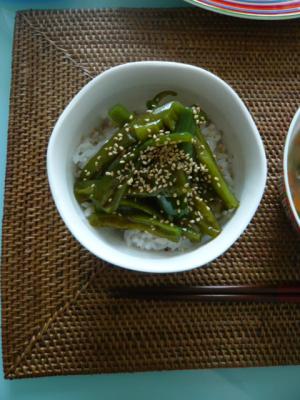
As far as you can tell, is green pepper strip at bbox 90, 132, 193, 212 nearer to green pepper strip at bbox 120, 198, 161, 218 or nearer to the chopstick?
green pepper strip at bbox 120, 198, 161, 218

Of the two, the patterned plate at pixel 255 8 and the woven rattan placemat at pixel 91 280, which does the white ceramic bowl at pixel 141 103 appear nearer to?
the woven rattan placemat at pixel 91 280

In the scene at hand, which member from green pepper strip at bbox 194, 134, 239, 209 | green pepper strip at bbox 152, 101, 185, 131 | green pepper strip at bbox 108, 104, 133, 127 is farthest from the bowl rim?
green pepper strip at bbox 108, 104, 133, 127

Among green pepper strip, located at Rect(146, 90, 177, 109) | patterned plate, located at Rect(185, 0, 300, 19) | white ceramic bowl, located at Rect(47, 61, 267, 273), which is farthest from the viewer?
patterned plate, located at Rect(185, 0, 300, 19)

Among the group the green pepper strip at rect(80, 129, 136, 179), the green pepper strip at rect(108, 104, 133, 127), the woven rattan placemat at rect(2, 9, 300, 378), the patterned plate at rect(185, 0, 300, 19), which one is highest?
the patterned plate at rect(185, 0, 300, 19)

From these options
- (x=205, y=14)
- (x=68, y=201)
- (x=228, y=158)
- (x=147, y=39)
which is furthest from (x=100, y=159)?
(x=205, y=14)

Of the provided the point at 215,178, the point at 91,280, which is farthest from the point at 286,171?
the point at 91,280

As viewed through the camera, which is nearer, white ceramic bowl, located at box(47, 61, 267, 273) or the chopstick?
white ceramic bowl, located at box(47, 61, 267, 273)
